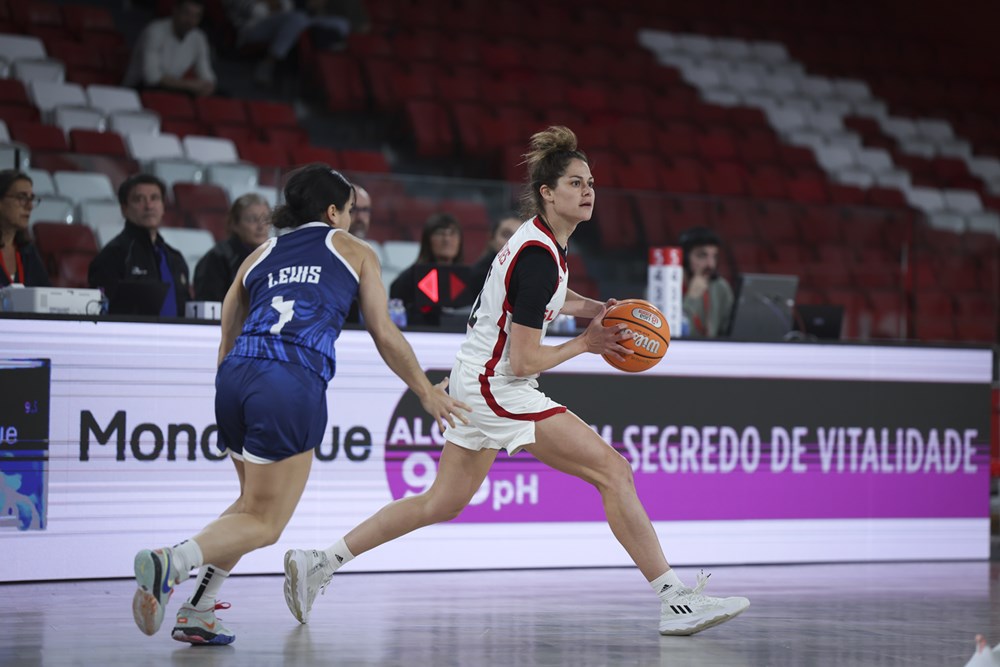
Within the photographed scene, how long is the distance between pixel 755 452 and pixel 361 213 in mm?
2603

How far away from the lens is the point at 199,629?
470 cm

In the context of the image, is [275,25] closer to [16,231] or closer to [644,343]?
[16,231]

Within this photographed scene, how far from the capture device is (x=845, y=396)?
26.0ft

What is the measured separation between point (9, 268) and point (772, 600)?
163 inches

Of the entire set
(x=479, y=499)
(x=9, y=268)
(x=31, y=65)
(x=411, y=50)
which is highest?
(x=411, y=50)

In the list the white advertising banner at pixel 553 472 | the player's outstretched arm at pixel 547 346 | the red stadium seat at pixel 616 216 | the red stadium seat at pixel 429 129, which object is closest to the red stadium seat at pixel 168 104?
the red stadium seat at pixel 429 129

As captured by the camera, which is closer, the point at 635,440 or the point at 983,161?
the point at 635,440

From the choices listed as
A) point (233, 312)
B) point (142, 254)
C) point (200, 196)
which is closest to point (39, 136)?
point (200, 196)

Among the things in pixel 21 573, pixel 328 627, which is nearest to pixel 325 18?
pixel 21 573

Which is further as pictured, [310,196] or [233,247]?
[233,247]

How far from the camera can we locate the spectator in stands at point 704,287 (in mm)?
8492

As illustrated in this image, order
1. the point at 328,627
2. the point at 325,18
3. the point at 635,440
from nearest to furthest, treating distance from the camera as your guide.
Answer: the point at 328,627
the point at 635,440
the point at 325,18

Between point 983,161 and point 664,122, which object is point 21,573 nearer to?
point 664,122

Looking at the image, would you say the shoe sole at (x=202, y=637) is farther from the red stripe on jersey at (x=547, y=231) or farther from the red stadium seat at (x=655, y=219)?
the red stadium seat at (x=655, y=219)
